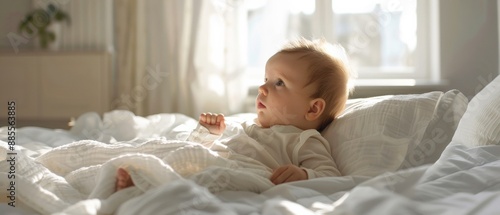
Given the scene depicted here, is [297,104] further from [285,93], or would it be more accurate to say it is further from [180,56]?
[180,56]

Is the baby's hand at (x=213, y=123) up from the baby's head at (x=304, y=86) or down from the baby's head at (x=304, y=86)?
down

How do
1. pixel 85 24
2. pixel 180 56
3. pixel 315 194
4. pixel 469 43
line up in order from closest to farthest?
pixel 315 194
pixel 469 43
pixel 180 56
pixel 85 24

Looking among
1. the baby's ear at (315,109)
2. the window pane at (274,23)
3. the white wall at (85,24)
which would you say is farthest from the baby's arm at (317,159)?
the white wall at (85,24)

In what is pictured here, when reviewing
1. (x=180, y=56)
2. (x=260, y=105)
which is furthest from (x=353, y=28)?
(x=260, y=105)

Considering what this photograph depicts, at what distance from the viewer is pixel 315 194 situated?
122cm

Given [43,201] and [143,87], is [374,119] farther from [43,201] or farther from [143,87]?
[143,87]

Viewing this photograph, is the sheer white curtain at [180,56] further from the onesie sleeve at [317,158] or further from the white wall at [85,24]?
the onesie sleeve at [317,158]

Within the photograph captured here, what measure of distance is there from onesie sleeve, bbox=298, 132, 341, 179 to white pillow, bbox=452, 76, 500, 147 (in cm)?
33

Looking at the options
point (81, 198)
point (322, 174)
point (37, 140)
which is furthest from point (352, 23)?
point (81, 198)

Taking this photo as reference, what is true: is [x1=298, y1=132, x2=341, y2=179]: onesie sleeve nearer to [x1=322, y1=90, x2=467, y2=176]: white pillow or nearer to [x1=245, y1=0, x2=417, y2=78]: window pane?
[x1=322, y1=90, x2=467, y2=176]: white pillow

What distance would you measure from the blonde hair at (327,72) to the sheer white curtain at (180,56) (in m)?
1.83

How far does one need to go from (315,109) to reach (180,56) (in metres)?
2.02

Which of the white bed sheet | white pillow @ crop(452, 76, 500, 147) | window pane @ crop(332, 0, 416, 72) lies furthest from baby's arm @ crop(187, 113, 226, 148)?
window pane @ crop(332, 0, 416, 72)

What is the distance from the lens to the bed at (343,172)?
38.5 inches
